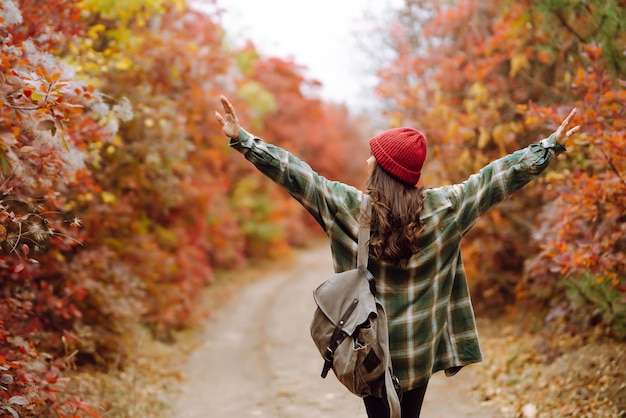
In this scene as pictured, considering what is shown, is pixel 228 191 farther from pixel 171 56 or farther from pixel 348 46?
pixel 171 56

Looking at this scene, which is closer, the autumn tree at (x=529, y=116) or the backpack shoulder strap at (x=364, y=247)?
the backpack shoulder strap at (x=364, y=247)

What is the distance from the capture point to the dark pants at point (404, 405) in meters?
2.63

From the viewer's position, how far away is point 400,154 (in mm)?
2564

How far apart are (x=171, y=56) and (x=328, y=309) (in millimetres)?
6308

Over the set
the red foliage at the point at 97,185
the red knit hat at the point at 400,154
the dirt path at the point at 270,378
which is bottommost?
the dirt path at the point at 270,378

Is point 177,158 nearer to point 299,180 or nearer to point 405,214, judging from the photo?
point 299,180

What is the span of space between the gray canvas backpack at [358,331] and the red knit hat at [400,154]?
0.18 metres

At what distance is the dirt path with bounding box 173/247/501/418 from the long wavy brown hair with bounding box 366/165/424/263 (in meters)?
1.88

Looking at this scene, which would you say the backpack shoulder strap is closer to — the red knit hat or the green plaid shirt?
the green plaid shirt

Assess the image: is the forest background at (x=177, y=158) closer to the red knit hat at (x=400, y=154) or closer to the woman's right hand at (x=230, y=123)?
the woman's right hand at (x=230, y=123)

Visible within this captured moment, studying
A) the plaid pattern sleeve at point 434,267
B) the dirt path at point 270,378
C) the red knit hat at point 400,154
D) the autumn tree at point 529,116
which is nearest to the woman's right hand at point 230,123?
the red knit hat at point 400,154

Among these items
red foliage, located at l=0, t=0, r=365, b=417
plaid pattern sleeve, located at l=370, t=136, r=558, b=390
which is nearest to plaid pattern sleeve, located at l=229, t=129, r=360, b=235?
plaid pattern sleeve, located at l=370, t=136, r=558, b=390

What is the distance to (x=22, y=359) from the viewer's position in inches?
154

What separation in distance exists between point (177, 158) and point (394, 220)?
5.80 metres
